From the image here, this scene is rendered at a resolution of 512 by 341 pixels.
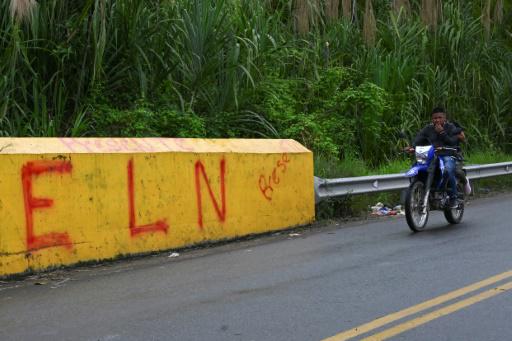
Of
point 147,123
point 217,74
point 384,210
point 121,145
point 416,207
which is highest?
point 217,74

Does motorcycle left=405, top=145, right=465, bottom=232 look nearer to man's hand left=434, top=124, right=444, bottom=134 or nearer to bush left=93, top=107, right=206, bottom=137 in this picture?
man's hand left=434, top=124, right=444, bottom=134

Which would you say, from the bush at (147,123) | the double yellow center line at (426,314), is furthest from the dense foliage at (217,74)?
the double yellow center line at (426,314)

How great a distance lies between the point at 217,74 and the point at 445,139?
472 centimetres

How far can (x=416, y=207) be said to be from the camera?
11.0 metres

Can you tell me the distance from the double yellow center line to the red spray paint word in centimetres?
432

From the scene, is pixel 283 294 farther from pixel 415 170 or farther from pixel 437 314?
pixel 415 170

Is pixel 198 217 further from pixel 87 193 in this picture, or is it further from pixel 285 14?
pixel 285 14

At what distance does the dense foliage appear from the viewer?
12.7 m

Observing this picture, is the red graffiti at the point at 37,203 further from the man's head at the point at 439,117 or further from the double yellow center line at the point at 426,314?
the man's head at the point at 439,117

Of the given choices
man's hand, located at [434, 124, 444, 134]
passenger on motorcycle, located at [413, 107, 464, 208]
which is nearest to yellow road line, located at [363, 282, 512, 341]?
passenger on motorcycle, located at [413, 107, 464, 208]

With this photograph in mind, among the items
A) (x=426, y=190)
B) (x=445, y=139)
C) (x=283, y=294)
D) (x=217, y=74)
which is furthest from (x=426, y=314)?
(x=217, y=74)

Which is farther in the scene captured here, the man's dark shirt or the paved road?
the man's dark shirt

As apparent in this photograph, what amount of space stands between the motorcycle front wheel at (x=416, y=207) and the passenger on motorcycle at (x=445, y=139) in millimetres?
584

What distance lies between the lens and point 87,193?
8875 millimetres
